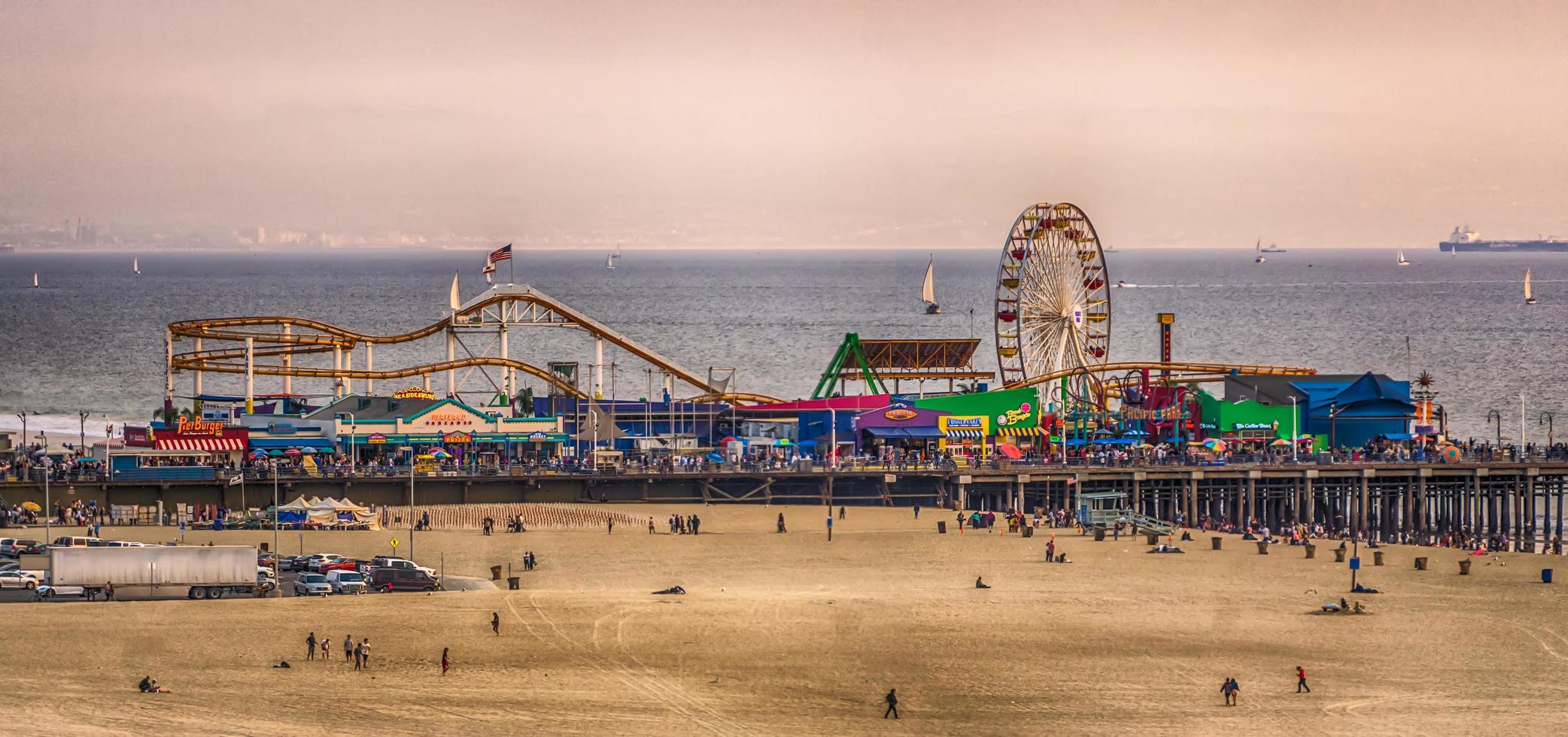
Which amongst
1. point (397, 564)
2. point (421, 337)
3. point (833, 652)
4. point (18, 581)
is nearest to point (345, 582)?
point (397, 564)

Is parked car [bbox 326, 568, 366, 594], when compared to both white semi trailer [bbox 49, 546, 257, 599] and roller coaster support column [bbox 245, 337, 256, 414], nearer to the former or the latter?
white semi trailer [bbox 49, 546, 257, 599]

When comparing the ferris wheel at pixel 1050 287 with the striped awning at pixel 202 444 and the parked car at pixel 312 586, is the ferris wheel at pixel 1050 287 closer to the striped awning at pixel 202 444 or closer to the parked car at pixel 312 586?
the striped awning at pixel 202 444

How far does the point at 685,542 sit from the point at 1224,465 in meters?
24.1

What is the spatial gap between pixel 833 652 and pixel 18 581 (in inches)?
886

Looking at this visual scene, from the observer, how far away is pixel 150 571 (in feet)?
171

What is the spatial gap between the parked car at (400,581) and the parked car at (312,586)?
1.31 metres

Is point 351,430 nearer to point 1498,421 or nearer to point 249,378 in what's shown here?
point 249,378

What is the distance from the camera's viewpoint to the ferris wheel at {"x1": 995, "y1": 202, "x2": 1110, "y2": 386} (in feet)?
304

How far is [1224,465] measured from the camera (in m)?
77.3

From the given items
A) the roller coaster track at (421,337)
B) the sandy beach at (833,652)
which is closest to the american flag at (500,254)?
the roller coaster track at (421,337)

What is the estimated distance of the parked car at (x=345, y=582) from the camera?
53.3 m

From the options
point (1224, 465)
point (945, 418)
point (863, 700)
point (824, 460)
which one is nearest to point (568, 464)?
point (824, 460)

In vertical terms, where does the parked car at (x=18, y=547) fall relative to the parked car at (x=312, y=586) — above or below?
above

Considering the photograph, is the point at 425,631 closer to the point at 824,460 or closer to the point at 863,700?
the point at 863,700
